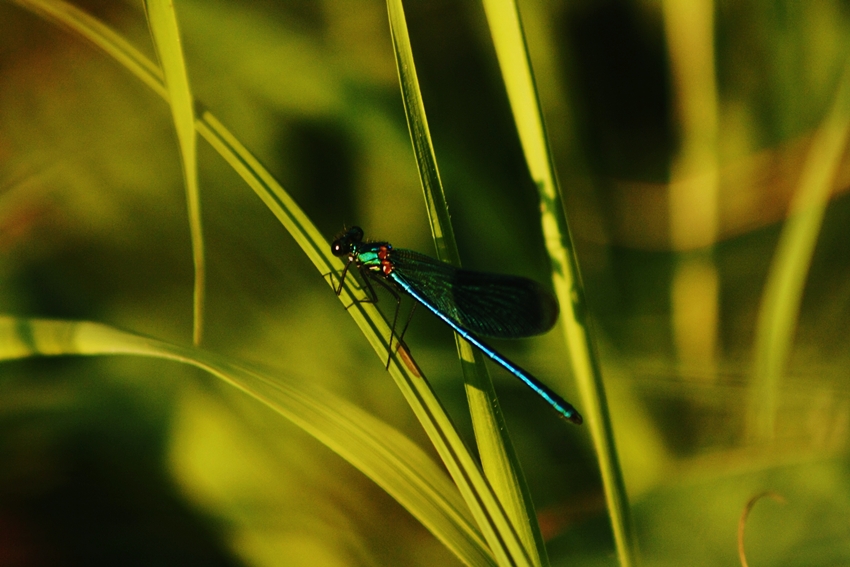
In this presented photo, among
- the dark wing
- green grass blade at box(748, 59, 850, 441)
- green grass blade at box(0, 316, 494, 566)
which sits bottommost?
green grass blade at box(0, 316, 494, 566)

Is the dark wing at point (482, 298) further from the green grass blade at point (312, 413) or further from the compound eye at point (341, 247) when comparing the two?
the green grass blade at point (312, 413)

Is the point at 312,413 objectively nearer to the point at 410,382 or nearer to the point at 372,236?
the point at 410,382

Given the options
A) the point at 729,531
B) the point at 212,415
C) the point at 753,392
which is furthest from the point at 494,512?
the point at 753,392

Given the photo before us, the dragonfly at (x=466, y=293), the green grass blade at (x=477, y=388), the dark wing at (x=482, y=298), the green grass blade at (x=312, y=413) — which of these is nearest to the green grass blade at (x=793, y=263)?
the dragonfly at (x=466, y=293)

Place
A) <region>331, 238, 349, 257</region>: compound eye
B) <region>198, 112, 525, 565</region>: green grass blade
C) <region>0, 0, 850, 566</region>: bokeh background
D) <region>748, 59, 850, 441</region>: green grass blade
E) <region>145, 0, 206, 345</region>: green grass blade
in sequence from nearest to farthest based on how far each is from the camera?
<region>198, 112, 525, 565</region>: green grass blade < <region>145, 0, 206, 345</region>: green grass blade < <region>748, 59, 850, 441</region>: green grass blade < <region>331, 238, 349, 257</region>: compound eye < <region>0, 0, 850, 566</region>: bokeh background

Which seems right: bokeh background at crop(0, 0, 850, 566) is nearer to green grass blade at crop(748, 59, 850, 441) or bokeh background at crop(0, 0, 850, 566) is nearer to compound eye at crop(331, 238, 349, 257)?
green grass blade at crop(748, 59, 850, 441)

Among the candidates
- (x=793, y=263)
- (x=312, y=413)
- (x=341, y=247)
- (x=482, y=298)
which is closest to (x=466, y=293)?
(x=482, y=298)

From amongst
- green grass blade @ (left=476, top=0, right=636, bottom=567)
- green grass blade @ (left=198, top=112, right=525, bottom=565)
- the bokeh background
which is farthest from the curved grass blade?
the bokeh background

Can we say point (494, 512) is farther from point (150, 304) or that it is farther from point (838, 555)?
point (150, 304)
